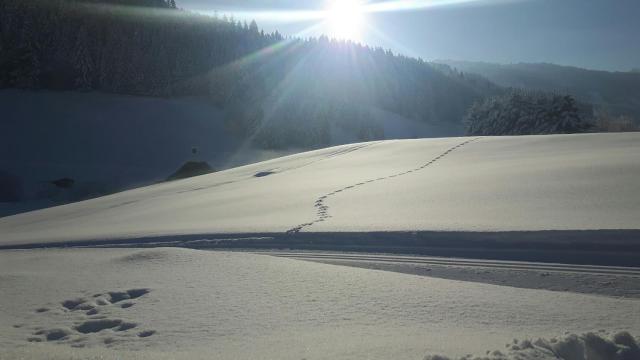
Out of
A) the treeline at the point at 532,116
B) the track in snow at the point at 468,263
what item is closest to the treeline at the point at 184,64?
the treeline at the point at 532,116

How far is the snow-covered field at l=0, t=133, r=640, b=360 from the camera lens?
255 cm

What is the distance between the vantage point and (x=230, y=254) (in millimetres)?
4598

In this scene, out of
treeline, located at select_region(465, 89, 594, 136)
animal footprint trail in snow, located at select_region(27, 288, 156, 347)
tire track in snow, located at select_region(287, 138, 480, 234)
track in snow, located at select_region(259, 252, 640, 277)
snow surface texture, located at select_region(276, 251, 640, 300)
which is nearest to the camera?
animal footprint trail in snow, located at select_region(27, 288, 156, 347)

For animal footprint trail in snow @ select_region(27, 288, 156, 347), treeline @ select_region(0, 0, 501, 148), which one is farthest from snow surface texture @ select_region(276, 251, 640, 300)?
treeline @ select_region(0, 0, 501, 148)

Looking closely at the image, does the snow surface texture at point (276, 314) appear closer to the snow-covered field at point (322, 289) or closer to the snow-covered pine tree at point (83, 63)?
the snow-covered field at point (322, 289)

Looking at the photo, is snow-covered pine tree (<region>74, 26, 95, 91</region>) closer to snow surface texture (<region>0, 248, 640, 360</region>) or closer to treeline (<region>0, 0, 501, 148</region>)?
treeline (<region>0, 0, 501, 148</region>)

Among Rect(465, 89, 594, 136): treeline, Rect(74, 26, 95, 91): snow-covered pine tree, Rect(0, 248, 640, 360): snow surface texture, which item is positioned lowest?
Rect(0, 248, 640, 360): snow surface texture

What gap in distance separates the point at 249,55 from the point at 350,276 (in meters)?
76.6

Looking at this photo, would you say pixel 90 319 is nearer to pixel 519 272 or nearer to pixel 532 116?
pixel 519 272

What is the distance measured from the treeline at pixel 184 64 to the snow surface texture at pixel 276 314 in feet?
179

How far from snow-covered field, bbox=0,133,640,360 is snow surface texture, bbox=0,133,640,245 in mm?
48

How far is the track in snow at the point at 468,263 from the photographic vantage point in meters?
3.77

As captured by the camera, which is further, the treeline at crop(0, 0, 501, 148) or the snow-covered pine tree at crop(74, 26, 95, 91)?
the snow-covered pine tree at crop(74, 26, 95, 91)

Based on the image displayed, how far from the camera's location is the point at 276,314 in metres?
3.02
